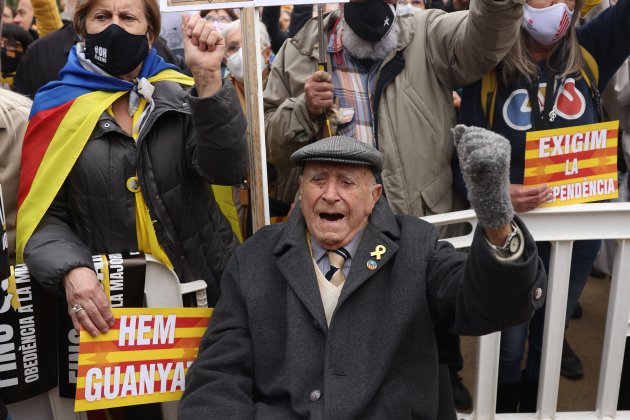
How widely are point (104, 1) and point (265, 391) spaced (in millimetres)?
1615

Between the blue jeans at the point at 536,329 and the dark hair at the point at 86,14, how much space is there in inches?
73.9

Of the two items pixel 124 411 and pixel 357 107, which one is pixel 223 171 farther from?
pixel 124 411

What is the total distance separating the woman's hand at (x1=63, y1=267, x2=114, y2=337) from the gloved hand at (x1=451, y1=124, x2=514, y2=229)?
1403 millimetres

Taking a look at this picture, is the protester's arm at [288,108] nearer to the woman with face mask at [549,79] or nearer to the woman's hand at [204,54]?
the woman's hand at [204,54]

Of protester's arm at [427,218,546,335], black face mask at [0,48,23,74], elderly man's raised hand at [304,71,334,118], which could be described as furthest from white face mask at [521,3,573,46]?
black face mask at [0,48,23,74]

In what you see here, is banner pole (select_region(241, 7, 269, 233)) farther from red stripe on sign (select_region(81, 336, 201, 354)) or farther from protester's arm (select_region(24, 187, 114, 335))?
protester's arm (select_region(24, 187, 114, 335))

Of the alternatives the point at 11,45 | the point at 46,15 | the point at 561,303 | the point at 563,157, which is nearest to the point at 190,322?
the point at 561,303

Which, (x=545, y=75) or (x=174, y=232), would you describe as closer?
(x=174, y=232)

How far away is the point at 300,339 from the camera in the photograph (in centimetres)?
246

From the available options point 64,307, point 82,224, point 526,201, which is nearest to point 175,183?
point 82,224

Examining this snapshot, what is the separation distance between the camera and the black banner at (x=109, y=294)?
2.73 m

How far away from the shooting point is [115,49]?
2834 mm

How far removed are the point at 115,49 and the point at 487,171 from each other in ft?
5.33

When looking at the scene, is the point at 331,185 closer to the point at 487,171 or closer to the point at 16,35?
the point at 487,171
